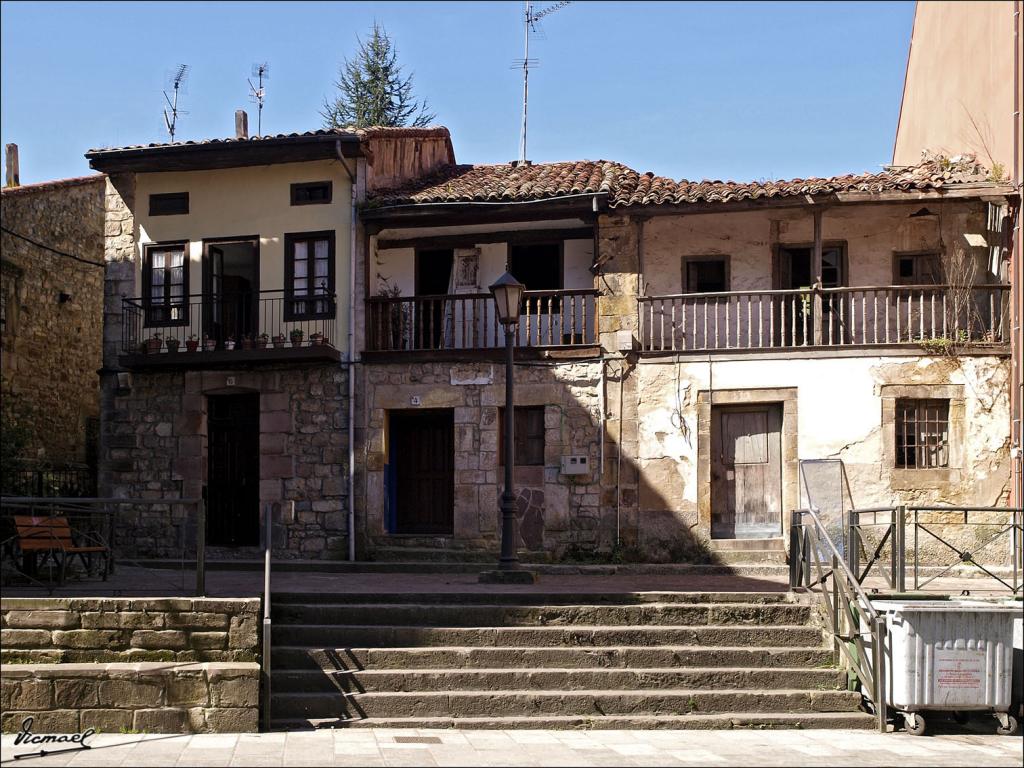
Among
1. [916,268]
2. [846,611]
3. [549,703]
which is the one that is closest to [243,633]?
[549,703]

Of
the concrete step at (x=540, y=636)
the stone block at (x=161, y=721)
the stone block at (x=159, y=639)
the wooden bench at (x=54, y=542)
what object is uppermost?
the wooden bench at (x=54, y=542)

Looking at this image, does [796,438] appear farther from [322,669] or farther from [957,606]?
[322,669]

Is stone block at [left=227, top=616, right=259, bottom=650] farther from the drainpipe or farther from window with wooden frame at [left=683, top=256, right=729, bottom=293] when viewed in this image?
window with wooden frame at [left=683, top=256, right=729, bottom=293]

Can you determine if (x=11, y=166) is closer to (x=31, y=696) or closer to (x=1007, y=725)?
(x=31, y=696)

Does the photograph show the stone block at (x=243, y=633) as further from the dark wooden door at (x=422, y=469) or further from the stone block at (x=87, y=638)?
the dark wooden door at (x=422, y=469)

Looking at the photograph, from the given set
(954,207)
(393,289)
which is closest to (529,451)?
(393,289)

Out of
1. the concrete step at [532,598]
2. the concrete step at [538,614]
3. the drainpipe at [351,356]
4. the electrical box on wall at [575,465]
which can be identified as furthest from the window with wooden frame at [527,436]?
the concrete step at [538,614]

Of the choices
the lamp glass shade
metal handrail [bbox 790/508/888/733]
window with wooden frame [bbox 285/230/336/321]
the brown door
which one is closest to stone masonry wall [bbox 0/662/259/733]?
metal handrail [bbox 790/508/888/733]

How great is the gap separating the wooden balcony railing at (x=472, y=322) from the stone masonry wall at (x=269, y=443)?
3.34 feet

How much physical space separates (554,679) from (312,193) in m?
10.1

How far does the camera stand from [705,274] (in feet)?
58.9

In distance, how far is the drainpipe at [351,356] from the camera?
56.8ft

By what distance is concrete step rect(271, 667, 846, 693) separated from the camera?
10.1 metres

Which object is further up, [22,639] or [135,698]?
[22,639]
